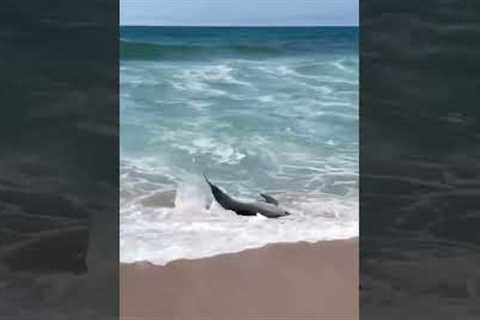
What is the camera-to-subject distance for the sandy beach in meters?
3.04

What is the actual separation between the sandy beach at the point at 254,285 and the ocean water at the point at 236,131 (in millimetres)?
60

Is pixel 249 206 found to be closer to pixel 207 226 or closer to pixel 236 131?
pixel 207 226

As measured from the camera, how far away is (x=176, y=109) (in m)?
3.11

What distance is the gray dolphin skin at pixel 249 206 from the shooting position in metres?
3.09

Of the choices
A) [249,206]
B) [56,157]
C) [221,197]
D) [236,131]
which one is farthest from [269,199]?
[56,157]

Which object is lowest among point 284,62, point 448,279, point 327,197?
point 448,279

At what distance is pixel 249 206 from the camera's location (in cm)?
309

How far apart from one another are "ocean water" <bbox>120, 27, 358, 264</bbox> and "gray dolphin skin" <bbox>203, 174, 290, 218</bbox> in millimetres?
27

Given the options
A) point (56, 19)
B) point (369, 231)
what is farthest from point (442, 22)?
point (56, 19)

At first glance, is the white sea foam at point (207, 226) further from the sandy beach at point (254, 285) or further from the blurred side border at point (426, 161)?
the blurred side border at point (426, 161)

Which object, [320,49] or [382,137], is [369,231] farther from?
[320,49]

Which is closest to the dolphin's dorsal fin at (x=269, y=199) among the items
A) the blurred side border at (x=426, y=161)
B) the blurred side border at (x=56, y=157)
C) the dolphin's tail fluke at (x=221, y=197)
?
the dolphin's tail fluke at (x=221, y=197)

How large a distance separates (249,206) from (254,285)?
1.04 ft

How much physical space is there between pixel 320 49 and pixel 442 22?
0.49 metres
